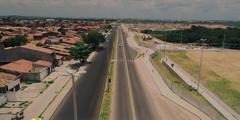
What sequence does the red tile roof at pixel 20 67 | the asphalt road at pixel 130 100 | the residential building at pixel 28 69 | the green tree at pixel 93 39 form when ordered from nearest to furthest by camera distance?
the asphalt road at pixel 130 100 → the residential building at pixel 28 69 → the red tile roof at pixel 20 67 → the green tree at pixel 93 39

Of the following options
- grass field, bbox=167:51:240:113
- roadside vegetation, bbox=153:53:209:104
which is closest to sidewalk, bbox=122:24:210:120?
roadside vegetation, bbox=153:53:209:104

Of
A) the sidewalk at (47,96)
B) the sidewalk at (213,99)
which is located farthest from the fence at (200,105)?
the sidewalk at (47,96)

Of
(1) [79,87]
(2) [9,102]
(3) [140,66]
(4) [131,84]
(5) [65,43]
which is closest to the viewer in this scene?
(2) [9,102]

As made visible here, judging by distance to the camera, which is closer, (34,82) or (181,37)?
(34,82)

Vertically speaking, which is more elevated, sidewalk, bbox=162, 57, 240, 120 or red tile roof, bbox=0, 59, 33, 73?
red tile roof, bbox=0, 59, 33, 73

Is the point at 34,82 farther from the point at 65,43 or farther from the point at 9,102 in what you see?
the point at 65,43

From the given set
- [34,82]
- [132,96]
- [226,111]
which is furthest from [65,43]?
[226,111]

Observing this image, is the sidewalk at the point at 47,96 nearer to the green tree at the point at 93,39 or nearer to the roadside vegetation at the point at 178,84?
the roadside vegetation at the point at 178,84

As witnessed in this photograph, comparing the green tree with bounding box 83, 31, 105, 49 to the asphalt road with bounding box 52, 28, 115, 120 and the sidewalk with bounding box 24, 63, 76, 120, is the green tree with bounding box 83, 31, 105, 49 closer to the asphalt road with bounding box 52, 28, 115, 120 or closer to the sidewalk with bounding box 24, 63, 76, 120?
the asphalt road with bounding box 52, 28, 115, 120
